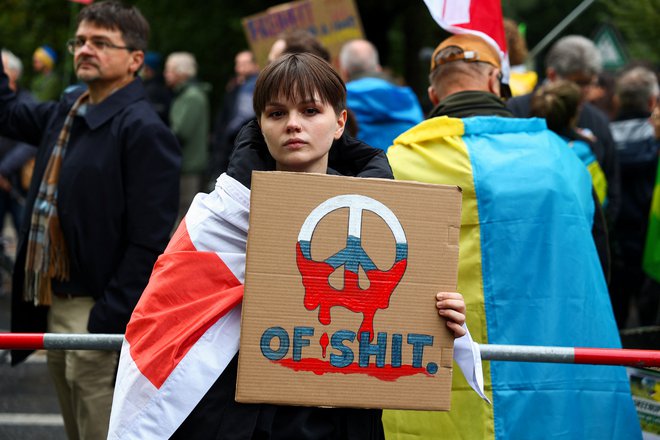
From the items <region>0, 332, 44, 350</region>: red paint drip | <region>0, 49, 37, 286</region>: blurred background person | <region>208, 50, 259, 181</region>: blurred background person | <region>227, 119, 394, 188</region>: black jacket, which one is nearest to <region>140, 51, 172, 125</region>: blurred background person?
<region>208, 50, 259, 181</region>: blurred background person

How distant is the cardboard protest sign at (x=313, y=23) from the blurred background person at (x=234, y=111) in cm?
40

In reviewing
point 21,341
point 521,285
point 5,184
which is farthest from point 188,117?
point 21,341

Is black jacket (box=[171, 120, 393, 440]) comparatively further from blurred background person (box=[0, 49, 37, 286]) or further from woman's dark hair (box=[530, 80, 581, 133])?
blurred background person (box=[0, 49, 37, 286])

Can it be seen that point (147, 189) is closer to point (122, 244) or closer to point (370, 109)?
point (122, 244)

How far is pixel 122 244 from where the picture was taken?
4.94 metres

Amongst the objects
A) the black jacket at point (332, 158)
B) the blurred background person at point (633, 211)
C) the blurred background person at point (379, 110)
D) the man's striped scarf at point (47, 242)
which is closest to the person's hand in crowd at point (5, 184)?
→ the blurred background person at point (379, 110)

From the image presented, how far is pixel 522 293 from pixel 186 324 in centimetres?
147

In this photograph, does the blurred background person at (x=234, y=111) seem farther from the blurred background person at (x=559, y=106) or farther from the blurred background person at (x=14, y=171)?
the blurred background person at (x=559, y=106)

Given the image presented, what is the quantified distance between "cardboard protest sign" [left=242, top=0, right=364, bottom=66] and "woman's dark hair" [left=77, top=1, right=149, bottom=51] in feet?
13.3

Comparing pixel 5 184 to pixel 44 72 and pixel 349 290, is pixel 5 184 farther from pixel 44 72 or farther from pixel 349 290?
pixel 349 290

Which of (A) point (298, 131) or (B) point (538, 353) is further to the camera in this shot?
(B) point (538, 353)

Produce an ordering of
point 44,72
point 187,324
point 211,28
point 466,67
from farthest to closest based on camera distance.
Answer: point 211,28 < point 44,72 < point 466,67 < point 187,324

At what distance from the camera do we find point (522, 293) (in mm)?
4125

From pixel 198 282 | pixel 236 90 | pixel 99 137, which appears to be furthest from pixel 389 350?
pixel 236 90
